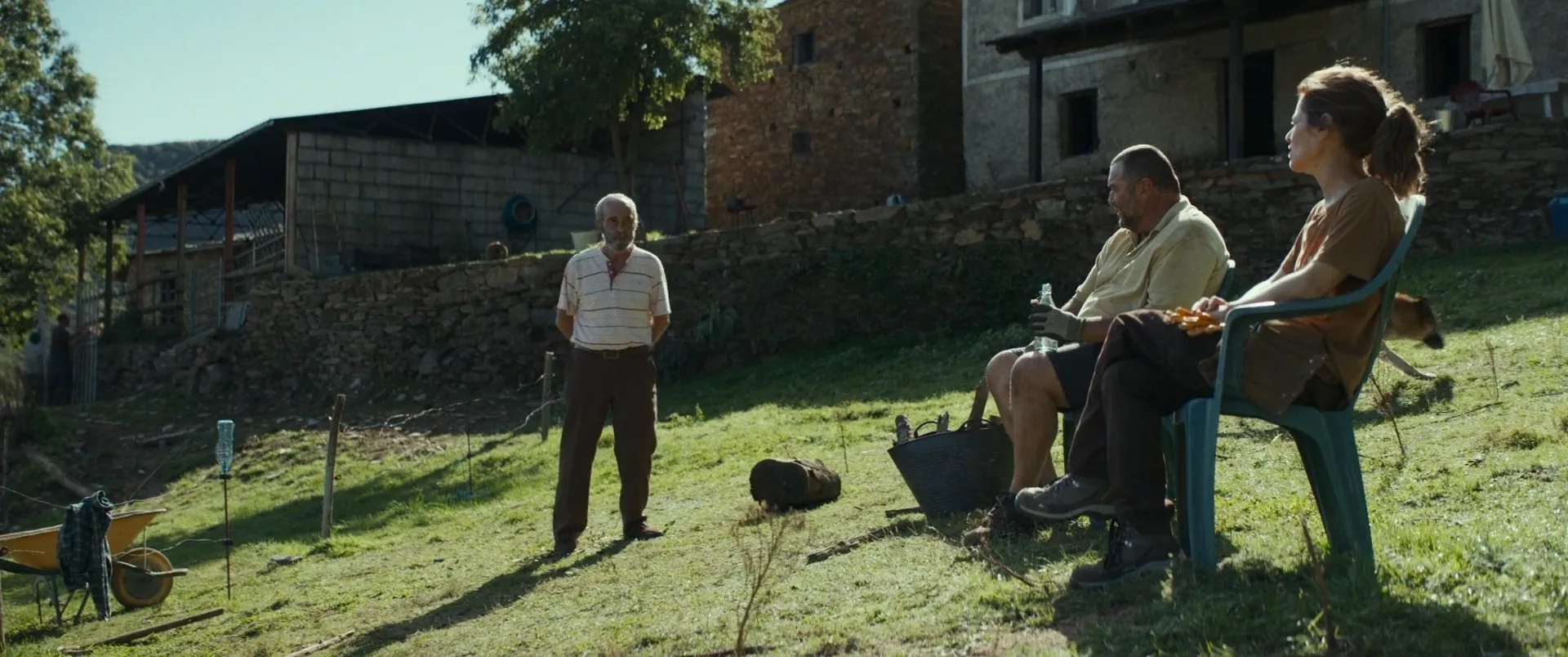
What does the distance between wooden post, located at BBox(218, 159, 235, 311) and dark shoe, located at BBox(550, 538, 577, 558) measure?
17.9m

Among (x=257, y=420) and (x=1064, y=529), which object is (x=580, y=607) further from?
(x=257, y=420)

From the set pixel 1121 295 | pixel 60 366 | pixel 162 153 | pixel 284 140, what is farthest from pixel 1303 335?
pixel 162 153

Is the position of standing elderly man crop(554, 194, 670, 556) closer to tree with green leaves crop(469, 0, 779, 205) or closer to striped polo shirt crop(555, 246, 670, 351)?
striped polo shirt crop(555, 246, 670, 351)

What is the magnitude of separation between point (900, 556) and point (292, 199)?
19071 millimetres

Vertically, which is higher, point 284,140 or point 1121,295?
point 284,140

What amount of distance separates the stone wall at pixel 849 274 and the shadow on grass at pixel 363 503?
4.70 meters

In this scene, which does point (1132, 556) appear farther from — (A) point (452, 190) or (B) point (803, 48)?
(B) point (803, 48)

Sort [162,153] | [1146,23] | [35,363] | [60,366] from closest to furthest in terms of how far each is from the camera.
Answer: [1146,23] → [60,366] → [35,363] → [162,153]

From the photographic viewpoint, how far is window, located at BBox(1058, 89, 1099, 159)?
22.9m

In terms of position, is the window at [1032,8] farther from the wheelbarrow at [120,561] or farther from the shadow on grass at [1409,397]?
the wheelbarrow at [120,561]


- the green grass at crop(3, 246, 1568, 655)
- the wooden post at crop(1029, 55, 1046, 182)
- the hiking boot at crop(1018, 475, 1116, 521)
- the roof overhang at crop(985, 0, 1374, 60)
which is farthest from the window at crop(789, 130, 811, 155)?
the hiking boot at crop(1018, 475, 1116, 521)

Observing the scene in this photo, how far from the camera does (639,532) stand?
24.2ft

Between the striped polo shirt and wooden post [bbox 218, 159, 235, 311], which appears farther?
wooden post [bbox 218, 159, 235, 311]

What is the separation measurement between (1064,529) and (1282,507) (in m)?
0.77
